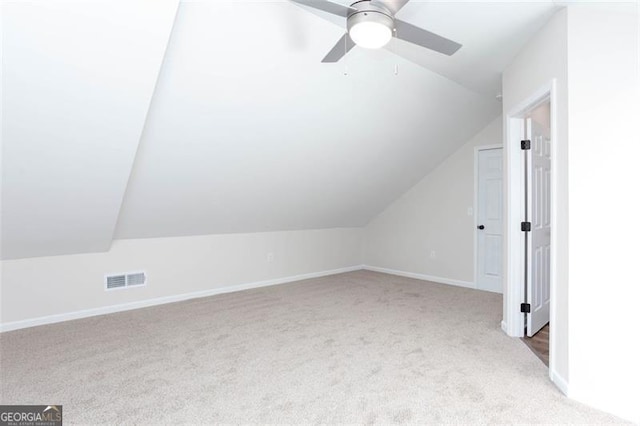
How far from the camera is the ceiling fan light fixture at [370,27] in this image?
6.23 feet

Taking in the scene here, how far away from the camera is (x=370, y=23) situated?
191 cm

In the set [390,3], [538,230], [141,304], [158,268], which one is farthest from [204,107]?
[538,230]

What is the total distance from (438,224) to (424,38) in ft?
13.4

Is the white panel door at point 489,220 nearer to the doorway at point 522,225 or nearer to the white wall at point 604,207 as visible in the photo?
the doorway at point 522,225

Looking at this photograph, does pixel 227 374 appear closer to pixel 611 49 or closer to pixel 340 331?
pixel 340 331

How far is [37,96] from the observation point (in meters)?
2.39

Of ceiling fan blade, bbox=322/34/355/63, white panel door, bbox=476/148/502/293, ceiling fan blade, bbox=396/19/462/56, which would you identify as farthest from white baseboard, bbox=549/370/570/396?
white panel door, bbox=476/148/502/293

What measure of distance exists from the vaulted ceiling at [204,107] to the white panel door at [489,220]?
719mm

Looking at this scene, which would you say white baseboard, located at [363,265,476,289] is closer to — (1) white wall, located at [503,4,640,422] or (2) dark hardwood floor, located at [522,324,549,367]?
(2) dark hardwood floor, located at [522,324,549,367]

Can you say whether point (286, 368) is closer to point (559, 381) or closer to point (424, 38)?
point (559, 381)

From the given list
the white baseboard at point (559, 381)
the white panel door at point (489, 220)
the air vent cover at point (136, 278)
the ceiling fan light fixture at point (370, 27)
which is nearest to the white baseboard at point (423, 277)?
the white panel door at point (489, 220)

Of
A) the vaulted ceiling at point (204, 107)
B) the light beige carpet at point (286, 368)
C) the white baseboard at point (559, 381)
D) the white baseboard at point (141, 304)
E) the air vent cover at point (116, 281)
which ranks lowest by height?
the light beige carpet at point (286, 368)

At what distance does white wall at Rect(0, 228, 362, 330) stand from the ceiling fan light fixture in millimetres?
3540

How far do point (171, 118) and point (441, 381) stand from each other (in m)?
2.83
